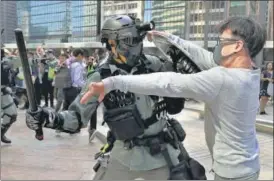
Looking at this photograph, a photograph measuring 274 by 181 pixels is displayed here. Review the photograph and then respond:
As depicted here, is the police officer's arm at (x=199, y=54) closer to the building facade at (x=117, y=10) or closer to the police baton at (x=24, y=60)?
the building facade at (x=117, y=10)

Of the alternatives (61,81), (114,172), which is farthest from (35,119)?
(61,81)

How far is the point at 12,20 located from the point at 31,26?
3.92 ft

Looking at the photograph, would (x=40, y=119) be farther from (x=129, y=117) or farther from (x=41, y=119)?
(x=129, y=117)

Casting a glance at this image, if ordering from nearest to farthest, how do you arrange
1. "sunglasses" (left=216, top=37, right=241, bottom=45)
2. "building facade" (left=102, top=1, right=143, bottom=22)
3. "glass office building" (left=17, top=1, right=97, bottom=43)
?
"sunglasses" (left=216, top=37, right=241, bottom=45), "glass office building" (left=17, top=1, right=97, bottom=43), "building facade" (left=102, top=1, right=143, bottom=22)

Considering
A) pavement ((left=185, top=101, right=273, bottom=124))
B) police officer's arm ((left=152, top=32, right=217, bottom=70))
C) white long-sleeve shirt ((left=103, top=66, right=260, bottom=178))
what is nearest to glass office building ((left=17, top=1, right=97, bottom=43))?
police officer's arm ((left=152, top=32, right=217, bottom=70))

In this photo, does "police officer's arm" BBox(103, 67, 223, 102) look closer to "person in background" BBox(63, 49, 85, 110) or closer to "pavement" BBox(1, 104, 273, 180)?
"person in background" BBox(63, 49, 85, 110)

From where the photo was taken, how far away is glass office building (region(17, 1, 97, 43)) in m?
3.63

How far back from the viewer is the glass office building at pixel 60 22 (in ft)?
11.9

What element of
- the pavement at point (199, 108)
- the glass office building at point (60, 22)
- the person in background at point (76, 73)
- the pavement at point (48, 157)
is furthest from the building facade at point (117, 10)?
the pavement at point (199, 108)

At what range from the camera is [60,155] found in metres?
6.18

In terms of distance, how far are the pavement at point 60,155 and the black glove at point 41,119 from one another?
6.97 ft

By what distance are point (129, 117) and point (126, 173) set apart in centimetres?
37

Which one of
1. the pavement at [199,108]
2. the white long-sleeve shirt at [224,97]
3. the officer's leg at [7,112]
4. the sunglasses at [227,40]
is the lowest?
the pavement at [199,108]

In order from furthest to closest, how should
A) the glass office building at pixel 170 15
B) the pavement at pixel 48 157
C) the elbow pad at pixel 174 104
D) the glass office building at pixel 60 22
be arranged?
the glass office building at pixel 170 15, the pavement at pixel 48 157, the glass office building at pixel 60 22, the elbow pad at pixel 174 104
